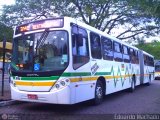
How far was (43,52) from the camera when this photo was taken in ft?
33.1

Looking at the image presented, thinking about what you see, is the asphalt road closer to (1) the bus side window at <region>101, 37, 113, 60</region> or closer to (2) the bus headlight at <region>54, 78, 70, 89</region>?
(2) the bus headlight at <region>54, 78, 70, 89</region>

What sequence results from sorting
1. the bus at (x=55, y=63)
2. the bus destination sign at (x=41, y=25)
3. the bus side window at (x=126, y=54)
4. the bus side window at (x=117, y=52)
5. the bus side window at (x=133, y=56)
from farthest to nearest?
the bus side window at (x=133, y=56) < the bus side window at (x=126, y=54) < the bus side window at (x=117, y=52) < the bus destination sign at (x=41, y=25) < the bus at (x=55, y=63)

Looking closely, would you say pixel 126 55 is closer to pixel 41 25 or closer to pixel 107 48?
pixel 107 48

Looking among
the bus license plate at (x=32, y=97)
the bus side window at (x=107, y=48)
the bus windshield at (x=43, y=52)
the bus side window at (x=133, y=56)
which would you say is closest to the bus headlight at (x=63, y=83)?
the bus windshield at (x=43, y=52)

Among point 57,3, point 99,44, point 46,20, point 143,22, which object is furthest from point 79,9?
point 46,20

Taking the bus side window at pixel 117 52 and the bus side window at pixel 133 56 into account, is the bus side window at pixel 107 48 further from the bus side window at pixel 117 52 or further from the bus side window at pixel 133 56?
the bus side window at pixel 133 56

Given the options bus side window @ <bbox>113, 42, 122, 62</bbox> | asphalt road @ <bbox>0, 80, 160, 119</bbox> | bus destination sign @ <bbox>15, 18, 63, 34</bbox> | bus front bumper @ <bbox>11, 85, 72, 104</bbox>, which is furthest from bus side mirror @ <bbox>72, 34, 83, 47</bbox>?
bus side window @ <bbox>113, 42, 122, 62</bbox>

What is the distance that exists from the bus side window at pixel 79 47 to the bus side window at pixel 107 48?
77.7 inches

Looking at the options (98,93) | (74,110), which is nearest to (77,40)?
(74,110)

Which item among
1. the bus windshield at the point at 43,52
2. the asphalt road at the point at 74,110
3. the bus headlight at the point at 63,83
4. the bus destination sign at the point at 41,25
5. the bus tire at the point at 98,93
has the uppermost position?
the bus destination sign at the point at 41,25

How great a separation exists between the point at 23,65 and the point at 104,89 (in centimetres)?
394

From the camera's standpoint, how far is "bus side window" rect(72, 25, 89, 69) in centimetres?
1012

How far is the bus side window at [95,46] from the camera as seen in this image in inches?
465

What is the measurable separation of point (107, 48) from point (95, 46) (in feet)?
5.28
